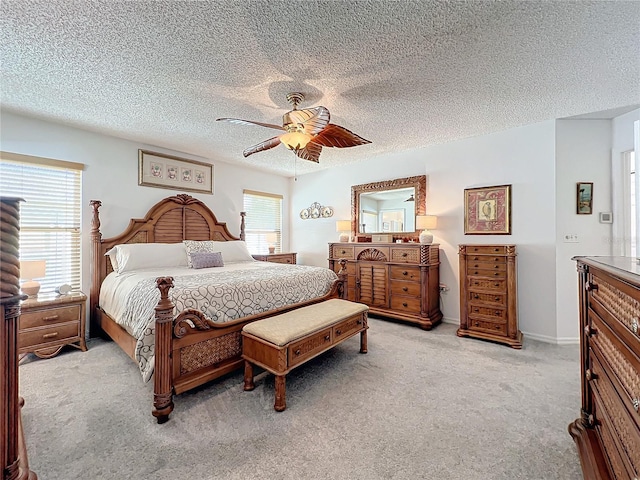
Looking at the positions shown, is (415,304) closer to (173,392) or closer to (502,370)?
(502,370)

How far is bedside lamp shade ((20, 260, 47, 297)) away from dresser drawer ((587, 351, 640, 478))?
4.37 metres

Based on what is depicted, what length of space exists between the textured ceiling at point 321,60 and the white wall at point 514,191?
389mm

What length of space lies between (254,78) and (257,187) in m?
3.32

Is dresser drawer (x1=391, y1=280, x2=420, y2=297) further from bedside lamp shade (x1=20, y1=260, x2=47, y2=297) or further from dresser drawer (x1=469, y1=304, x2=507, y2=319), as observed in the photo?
bedside lamp shade (x1=20, y1=260, x2=47, y2=297)

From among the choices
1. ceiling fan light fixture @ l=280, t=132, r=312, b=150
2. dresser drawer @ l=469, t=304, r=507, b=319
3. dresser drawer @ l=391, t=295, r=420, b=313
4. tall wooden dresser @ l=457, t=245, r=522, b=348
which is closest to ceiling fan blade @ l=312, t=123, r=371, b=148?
ceiling fan light fixture @ l=280, t=132, r=312, b=150

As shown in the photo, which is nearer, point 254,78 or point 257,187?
point 254,78

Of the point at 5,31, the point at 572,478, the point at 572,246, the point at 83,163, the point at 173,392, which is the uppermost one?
the point at 5,31

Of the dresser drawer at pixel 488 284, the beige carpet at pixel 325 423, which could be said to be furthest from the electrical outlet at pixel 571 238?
the beige carpet at pixel 325 423

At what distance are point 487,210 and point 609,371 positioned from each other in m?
2.85

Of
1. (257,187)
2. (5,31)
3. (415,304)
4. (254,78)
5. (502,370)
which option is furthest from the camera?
(257,187)

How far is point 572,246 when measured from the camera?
10.7ft

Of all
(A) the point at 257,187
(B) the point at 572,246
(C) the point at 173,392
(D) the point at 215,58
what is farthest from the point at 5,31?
(B) the point at 572,246

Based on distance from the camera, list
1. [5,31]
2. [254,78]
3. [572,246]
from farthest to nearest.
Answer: [572,246] → [254,78] → [5,31]

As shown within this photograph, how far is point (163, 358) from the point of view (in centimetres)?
187
